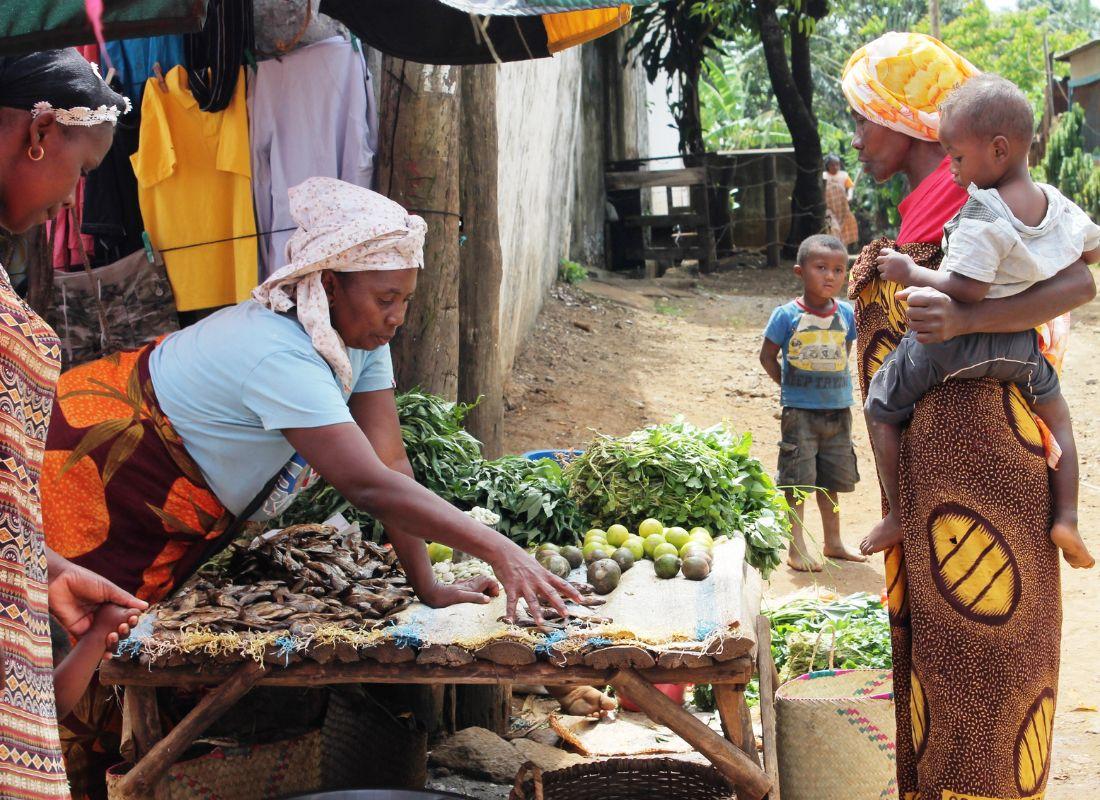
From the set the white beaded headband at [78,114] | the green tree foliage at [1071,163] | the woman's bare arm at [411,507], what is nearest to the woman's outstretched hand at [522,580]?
the woman's bare arm at [411,507]

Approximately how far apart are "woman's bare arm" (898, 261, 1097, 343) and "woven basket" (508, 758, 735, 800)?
4.90 ft

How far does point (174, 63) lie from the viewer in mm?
4664

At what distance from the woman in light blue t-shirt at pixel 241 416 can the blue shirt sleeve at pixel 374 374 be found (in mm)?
67

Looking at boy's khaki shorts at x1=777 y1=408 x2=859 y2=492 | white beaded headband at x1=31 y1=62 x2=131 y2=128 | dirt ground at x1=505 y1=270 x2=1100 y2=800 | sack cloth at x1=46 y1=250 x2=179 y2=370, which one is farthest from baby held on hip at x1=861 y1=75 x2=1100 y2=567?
boy's khaki shorts at x1=777 y1=408 x2=859 y2=492

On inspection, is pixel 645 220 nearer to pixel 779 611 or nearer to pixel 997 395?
pixel 779 611

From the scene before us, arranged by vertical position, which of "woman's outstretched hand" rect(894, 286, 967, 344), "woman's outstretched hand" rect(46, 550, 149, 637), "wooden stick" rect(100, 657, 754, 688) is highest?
"woman's outstretched hand" rect(894, 286, 967, 344)

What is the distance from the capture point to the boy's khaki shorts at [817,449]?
6492mm

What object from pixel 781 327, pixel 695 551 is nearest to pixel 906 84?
pixel 695 551

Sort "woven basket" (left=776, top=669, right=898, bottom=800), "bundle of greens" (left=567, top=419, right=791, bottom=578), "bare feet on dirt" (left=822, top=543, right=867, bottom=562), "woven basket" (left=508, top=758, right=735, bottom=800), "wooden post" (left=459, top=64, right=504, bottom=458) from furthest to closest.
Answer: "bare feet on dirt" (left=822, top=543, right=867, bottom=562), "wooden post" (left=459, top=64, right=504, bottom=458), "bundle of greens" (left=567, top=419, right=791, bottom=578), "woven basket" (left=776, top=669, right=898, bottom=800), "woven basket" (left=508, top=758, right=735, bottom=800)

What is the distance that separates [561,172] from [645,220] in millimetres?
3333

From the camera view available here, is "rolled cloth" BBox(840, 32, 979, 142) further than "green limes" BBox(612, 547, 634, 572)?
No

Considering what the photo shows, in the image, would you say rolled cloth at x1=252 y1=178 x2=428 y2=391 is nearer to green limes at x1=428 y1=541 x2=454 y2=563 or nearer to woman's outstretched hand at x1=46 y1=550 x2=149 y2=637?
green limes at x1=428 y1=541 x2=454 y2=563

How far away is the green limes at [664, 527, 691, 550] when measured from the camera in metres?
3.74

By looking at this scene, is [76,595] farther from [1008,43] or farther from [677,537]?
[1008,43]
